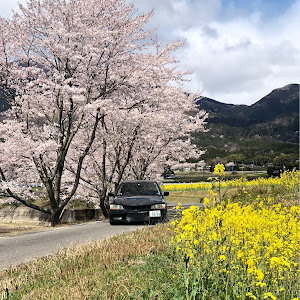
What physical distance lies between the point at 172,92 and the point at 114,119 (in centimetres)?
408

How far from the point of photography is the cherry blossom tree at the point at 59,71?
15.6 metres

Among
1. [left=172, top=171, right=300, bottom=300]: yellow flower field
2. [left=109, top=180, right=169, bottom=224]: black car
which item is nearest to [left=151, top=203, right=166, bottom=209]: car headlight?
[left=109, top=180, right=169, bottom=224]: black car

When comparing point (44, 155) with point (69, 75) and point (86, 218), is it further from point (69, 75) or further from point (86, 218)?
point (86, 218)

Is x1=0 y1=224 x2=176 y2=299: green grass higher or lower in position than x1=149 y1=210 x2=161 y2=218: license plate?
higher

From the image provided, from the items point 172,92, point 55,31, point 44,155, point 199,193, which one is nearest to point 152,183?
point 44,155

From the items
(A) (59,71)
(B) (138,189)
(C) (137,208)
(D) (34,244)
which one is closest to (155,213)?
(C) (137,208)

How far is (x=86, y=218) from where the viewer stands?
859 inches

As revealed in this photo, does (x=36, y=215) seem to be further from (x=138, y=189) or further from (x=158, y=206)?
(x=158, y=206)

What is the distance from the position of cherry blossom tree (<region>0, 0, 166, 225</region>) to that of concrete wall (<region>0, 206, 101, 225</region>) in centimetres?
368

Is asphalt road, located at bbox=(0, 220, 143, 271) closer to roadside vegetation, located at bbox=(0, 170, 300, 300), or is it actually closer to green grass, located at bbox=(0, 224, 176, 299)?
green grass, located at bbox=(0, 224, 176, 299)

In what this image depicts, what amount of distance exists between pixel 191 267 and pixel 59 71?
41.6 ft

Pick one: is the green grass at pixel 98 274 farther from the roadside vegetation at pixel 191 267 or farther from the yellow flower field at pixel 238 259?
the yellow flower field at pixel 238 259

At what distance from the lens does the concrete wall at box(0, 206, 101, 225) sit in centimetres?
2073

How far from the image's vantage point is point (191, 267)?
547 cm
